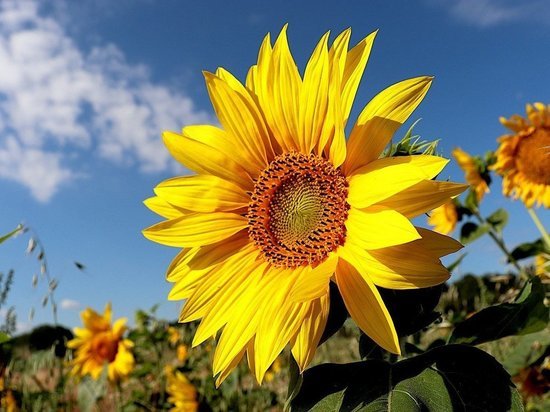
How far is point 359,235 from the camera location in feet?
3.88

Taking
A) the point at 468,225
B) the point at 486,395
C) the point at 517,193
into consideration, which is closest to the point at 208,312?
the point at 486,395

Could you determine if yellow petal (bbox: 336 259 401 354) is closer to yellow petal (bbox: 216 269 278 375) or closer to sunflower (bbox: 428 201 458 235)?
yellow petal (bbox: 216 269 278 375)

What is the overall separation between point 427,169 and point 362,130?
0.17 metres

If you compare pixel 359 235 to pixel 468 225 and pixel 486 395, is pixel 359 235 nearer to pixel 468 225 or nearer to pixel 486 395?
pixel 486 395

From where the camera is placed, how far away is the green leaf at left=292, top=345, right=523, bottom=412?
3.21 feet

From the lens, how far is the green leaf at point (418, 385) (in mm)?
978

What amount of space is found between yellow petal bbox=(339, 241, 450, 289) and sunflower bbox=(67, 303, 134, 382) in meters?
3.21

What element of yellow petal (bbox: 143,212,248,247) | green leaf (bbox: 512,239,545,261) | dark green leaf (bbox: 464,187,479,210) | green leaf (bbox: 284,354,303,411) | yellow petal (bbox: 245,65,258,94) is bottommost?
green leaf (bbox: 284,354,303,411)

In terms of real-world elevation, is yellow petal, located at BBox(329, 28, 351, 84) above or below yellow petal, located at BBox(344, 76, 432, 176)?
above

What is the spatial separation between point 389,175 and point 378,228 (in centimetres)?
11

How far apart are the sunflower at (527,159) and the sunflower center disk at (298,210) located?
9.12 ft

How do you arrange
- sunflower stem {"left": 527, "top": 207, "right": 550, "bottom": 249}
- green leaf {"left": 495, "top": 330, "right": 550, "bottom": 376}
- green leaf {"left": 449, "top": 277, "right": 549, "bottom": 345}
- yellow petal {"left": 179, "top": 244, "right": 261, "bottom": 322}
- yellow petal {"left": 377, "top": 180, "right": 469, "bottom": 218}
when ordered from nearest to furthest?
yellow petal {"left": 377, "top": 180, "right": 469, "bottom": 218} < green leaf {"left": 449, "top": 277, "right": 549, "bottom": 345} < yellow petal {"left": 179, "top": 244, "right": 261, "bottom": 322} < green leaf {"left": 495, "top": 330, "right": 550, "bottom": 376} < sunflower stem {"left": 527, "top": 207, "right": 550, "bottom": 249}

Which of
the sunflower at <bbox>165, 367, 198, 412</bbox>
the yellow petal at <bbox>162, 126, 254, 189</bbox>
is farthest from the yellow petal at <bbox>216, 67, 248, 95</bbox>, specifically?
the sunflower at <bbox>165, 367, 198, 412</bbox>

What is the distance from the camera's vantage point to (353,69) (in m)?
1.26
